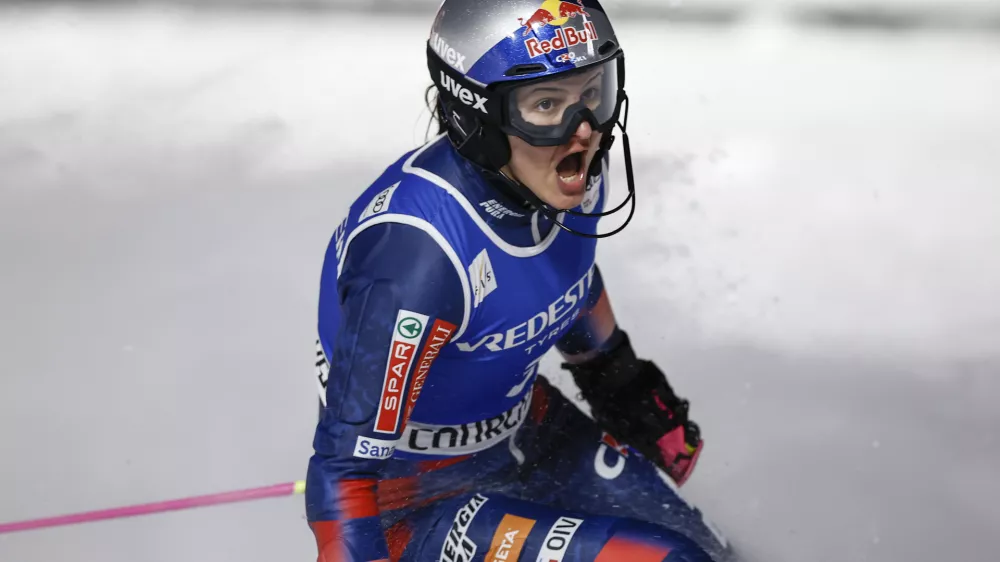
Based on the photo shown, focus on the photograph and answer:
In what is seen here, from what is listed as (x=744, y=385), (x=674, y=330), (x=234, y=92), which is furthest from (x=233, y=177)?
(x=744, y=385)

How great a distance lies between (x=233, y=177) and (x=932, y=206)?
8.92 ft

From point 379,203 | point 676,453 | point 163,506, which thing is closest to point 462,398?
point 379,203

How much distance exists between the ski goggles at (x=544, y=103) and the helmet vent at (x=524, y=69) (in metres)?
0.01

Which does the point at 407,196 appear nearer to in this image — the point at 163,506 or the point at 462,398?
the point at 462,398

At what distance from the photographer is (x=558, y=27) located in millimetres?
1970

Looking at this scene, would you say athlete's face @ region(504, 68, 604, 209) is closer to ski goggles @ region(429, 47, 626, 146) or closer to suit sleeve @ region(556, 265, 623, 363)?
ski goggles @ region(429, 47, 626, 146)

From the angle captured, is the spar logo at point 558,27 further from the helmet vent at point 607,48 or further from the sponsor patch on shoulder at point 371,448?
the sponsor patch on shoulder at point 371,448

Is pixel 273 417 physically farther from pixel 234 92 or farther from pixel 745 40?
pixel 745 40

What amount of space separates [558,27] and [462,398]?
0.72m

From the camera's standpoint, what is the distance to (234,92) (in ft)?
17.1

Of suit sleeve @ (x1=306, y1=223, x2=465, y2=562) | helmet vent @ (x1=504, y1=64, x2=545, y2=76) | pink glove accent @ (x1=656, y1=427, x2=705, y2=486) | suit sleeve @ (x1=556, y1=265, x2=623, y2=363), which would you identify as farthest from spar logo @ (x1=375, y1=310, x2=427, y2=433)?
pink glove accent @ (x1=656, y1=427, x2=705, y2=486)

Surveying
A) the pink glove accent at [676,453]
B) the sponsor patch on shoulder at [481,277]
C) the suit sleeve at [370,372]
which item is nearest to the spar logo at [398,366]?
the suit sleeve at [370,372]

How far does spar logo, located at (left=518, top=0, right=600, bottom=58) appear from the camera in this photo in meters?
1.95

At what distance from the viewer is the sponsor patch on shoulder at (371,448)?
6.24ft
